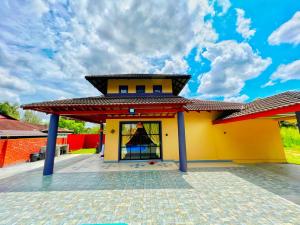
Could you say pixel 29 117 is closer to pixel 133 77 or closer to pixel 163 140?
pixel 133 77

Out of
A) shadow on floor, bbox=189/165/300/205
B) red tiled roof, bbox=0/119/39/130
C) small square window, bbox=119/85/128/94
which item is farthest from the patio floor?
red tiled roof, bbox=0/119/39/130

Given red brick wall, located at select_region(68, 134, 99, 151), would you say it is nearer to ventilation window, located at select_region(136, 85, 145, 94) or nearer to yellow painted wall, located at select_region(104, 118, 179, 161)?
yellow painted wall, located at select_region(104, 118, 179, 161)

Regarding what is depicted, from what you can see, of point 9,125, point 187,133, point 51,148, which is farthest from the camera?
A: point 9,125

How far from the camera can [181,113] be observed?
297 inches

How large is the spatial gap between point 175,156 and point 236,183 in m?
4.63

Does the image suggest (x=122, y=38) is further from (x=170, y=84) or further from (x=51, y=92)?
(x=51, y=92)

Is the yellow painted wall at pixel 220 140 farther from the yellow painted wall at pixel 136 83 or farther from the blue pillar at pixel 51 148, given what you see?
the blue pillar at pixel 51 148

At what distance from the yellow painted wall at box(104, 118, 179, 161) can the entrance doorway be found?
38 cm

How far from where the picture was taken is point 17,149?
9.52 meters

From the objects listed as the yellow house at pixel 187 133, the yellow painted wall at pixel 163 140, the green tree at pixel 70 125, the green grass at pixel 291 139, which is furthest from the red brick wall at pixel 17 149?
the green grass at pixel 291 139

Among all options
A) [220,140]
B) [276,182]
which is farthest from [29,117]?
[276,182]

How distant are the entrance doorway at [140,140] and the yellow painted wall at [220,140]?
1.52 ft

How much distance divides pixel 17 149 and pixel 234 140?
1627cm

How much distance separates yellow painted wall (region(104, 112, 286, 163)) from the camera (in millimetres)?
9344
